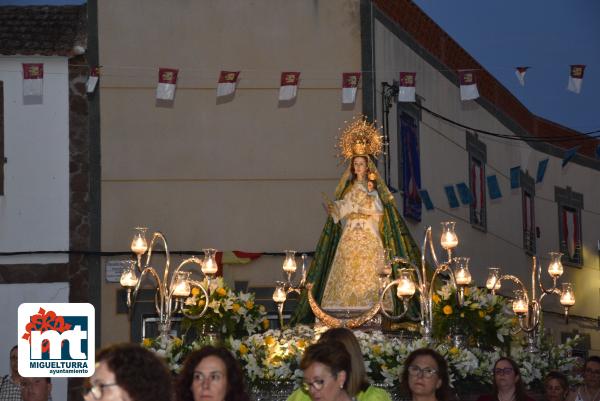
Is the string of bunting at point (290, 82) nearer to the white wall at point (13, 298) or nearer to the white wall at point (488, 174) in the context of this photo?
the white wall at point (488, 174)

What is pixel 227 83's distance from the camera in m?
20.0

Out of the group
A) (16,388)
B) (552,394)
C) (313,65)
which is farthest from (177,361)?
(313,65)

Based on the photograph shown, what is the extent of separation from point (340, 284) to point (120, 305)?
572 cm

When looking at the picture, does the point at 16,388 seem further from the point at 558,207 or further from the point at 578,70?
the point at 558,207

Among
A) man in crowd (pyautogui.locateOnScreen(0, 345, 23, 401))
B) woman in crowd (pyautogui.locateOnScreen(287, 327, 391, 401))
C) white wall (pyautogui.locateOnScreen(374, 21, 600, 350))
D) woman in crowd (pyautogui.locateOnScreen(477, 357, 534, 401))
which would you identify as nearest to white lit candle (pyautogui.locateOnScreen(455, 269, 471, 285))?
woman in crowd (pyautogui.locateOnScreen(477, 357, 534, 401))

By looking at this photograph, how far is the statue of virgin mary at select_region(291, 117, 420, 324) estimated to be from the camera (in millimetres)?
15391

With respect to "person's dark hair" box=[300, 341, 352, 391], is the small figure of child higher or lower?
higher

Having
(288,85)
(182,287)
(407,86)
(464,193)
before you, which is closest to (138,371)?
(182,287)

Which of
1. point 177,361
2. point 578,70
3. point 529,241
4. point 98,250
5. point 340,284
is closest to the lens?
point 177,361

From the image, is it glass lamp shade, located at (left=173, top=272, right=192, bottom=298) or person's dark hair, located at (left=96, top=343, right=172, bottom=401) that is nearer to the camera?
person's dark hair, located at (left=96, top=343, right=172, bottom=401)

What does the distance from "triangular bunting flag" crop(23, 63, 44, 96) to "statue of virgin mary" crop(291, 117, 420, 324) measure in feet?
16.6

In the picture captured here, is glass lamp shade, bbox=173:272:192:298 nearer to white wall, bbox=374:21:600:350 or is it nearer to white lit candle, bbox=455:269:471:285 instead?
white lit candle, bbox=455:269:471:285

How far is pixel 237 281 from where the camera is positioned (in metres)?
20.5

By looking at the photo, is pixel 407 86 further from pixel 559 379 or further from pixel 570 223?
pixel 570 223
